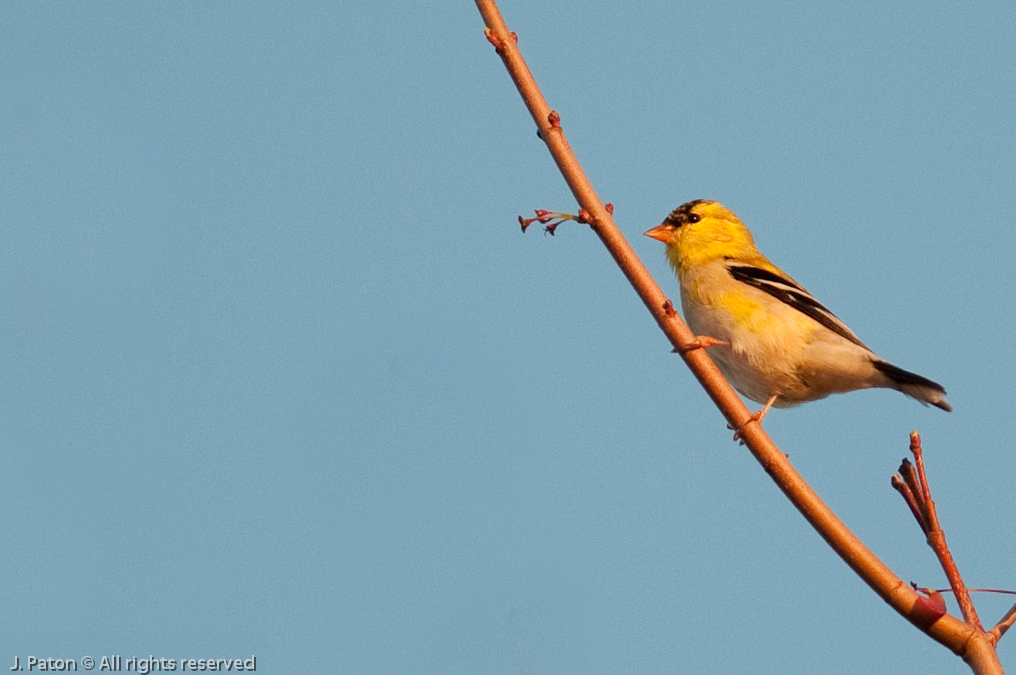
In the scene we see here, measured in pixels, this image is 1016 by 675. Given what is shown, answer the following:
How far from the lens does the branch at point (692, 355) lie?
3092 millimetres

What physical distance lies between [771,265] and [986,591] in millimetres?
5235

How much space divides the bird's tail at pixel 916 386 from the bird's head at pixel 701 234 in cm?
163

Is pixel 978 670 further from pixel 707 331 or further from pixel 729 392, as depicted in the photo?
pixel 707 331

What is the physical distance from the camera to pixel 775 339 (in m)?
6.68

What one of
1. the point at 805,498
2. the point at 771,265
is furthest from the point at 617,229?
the point at 771,265

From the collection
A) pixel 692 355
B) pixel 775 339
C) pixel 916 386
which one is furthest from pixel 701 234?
pixel 692 355

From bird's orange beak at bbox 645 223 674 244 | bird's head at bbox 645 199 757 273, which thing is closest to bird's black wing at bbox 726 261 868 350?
bird's head at bbox 645 199 757 273

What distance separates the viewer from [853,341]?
6816 mm

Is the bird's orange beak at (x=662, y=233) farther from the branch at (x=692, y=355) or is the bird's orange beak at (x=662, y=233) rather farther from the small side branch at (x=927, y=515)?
the small side branch at (x=927, y=515)

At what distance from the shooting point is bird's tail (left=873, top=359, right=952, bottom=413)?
600 cm

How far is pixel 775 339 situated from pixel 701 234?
152cm

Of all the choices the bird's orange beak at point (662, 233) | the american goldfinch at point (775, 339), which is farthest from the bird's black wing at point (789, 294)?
the bird's orange beak at point (662, 233)

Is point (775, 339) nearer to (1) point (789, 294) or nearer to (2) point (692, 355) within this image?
(1) point (789, 294)

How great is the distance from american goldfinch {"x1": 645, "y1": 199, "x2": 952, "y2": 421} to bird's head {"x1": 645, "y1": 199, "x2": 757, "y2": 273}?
0.63 ft
